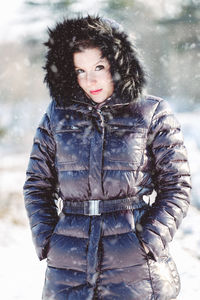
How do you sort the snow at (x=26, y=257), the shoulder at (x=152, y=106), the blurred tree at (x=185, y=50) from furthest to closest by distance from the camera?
the blurred tree at (x=185, y=50)
the snow at (x=26, y=257)
the shoulder at (x=152, y=106)

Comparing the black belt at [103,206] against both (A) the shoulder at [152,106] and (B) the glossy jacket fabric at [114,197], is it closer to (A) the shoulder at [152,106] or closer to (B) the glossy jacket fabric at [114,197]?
(B) the glossy jacket fabric at [114,197]

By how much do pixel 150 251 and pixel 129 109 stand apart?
69 centimetres

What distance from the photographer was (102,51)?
6.72ft

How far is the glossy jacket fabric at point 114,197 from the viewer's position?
181cm

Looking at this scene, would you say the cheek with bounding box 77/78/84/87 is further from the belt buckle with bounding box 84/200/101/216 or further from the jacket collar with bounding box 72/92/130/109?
the belt buckle with bounding box 84/200/101/216

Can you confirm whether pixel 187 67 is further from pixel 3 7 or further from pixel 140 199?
pixel 140 199

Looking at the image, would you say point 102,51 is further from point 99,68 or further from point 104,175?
point 104,175

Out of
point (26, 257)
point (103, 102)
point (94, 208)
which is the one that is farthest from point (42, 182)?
point (26, 257)

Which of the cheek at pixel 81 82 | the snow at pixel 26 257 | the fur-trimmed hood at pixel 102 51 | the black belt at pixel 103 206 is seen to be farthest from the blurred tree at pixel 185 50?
the black belt at pixel 103 206

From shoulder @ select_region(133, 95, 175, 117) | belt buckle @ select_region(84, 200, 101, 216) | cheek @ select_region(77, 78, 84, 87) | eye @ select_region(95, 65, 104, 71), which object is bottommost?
belt buckle @ select_region(84, 200, 101, 216)

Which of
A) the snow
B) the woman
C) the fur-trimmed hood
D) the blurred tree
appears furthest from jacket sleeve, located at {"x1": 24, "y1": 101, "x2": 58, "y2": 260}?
the blurred tree

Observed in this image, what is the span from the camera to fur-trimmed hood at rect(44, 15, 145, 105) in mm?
2037

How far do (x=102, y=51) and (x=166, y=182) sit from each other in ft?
2.40

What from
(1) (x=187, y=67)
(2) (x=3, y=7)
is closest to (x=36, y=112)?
(2) (x=3, y=7)
